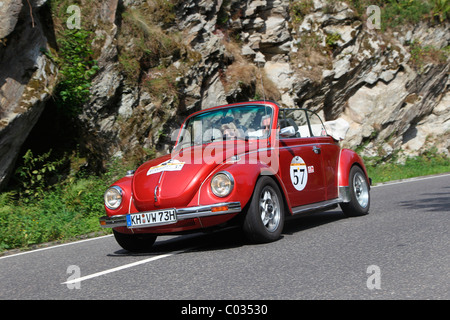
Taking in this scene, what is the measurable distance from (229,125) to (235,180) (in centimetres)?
168

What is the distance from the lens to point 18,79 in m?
10.4

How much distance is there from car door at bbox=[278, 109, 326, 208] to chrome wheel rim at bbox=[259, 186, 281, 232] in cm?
43

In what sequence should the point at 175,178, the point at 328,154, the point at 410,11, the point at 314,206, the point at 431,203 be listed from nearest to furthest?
the point at 175,178
the point at 314,206
the point at 328,154
the point at 431,203
the point at 410,11

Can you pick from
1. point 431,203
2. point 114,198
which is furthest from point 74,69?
point 431,203

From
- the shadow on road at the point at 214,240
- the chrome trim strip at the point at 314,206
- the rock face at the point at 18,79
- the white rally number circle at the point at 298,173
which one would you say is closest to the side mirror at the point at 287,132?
the white rally number circle at the point at 298,173

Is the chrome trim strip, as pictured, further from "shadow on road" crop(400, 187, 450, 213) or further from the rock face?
the rock face

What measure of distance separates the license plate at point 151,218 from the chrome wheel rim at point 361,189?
3873 mm

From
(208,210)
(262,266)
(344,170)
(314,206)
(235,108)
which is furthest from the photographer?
(344,170)

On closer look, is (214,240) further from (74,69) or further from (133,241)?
(74,69)

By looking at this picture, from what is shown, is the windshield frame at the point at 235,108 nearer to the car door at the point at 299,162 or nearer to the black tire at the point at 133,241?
the car door at the point at 299,162

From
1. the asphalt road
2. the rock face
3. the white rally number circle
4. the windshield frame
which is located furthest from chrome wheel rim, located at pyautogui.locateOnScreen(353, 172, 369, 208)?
the rock face

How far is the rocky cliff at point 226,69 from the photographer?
35.3 ft
